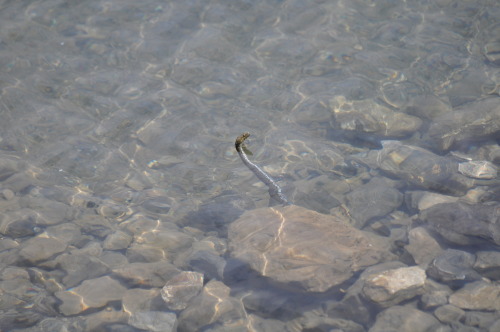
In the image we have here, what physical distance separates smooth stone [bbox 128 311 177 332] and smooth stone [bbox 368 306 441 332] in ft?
6.36

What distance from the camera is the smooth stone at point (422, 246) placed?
14.8 feet

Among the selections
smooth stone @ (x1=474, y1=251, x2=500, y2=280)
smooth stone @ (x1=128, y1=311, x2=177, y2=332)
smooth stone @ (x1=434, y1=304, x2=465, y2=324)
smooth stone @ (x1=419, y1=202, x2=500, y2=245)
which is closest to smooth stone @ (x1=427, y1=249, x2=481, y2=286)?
smooth stone @ (x1=474, y1=251, x2=500, y2=280)

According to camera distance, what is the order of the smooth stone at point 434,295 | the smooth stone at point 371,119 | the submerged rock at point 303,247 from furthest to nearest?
1. the smooth stone at point 371,119
2. the submerged rock at point 303,247
3. the smooth stone at point 434,295

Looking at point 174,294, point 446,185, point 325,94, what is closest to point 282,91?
point 325,94

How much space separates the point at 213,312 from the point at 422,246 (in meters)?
2.37

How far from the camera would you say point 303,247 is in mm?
4523

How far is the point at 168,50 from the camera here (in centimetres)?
766

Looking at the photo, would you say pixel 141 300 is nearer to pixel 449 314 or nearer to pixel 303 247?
pixel 303 247

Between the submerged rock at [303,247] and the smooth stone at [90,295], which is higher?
the submerged rock at [303,247]

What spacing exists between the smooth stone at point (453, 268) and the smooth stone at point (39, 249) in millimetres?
4203

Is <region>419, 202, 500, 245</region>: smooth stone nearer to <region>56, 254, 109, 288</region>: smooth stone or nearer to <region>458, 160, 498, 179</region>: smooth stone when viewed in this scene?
<region>458, 160, 498, 179</region>: smooth stone

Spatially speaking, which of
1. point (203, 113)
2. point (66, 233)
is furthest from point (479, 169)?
point (66, 233)

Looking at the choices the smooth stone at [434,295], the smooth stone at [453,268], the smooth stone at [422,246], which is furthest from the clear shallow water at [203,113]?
the smooth stone at [453,268]

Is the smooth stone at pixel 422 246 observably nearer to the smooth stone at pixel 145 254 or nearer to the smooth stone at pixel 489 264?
the smooth stone at pixel 489 264
